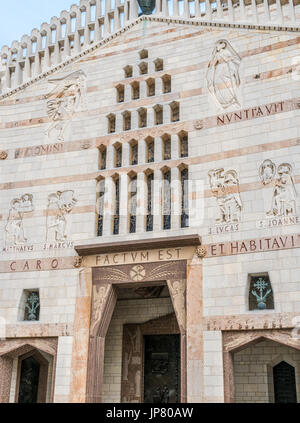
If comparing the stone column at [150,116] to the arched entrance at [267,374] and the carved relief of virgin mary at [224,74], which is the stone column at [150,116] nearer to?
the carved relief of virgin mary at [224,74]

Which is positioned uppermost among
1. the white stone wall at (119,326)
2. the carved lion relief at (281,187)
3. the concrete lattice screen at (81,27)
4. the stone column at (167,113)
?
the concrete lattice screen at (81,27)

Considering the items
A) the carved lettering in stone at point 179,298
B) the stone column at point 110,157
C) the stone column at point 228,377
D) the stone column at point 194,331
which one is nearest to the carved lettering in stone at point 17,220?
the stone column at point 110,157

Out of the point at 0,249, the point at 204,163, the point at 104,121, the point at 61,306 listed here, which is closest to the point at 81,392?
the point at 61,306

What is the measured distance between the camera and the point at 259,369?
16.4 meters

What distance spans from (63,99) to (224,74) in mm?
5555

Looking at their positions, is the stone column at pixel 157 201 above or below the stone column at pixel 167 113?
below

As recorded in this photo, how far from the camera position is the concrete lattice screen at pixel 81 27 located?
58.4ft

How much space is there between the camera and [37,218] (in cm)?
1733

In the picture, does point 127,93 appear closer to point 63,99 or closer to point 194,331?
point 63,99

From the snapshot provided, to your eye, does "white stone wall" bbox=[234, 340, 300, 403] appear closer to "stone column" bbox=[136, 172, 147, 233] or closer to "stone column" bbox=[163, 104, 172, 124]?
"stone column" bbox=[136, 172, 147, 233]

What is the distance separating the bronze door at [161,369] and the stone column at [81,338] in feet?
9.90

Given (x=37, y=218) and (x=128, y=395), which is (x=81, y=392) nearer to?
(x=128, y=395)

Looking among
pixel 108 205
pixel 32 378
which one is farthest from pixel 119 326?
pixel 108 205

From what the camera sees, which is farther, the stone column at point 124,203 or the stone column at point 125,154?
the stone column at point 125,154
